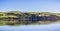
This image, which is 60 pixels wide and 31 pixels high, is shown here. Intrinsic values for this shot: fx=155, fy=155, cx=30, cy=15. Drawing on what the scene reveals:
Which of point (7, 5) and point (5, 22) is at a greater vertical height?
point (7, 5)

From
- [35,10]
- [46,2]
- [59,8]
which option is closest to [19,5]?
[35,10]

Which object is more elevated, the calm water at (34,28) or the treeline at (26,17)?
the treeline at (26,17)

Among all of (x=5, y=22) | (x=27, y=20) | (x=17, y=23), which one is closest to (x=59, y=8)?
(x=27, y=20)

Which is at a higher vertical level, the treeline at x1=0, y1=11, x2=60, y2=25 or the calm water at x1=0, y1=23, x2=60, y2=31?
the treeline at x1=0, y1=11, x2=60, y2=25

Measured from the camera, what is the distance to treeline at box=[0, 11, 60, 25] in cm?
211

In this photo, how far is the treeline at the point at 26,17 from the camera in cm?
211

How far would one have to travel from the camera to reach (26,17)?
7.04ft

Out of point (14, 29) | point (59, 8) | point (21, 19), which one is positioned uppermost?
point (59, 8)

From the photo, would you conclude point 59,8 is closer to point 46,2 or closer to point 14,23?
point 46,2

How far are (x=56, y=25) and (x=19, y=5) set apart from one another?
0.58 metres

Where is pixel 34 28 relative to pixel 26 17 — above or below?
below

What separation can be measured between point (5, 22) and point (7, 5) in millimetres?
240

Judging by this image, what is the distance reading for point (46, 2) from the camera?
2158mm

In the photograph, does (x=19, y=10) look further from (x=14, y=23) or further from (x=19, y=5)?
(x=14, y=23)
